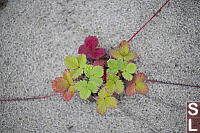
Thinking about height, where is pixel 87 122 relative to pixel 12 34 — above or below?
below

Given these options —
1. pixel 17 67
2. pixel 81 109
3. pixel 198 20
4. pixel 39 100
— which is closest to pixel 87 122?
pixel 81 109

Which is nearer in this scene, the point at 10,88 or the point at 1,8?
the point at 10,88

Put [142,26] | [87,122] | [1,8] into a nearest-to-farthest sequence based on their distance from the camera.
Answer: [87,122] → [142,26] → [1,8]

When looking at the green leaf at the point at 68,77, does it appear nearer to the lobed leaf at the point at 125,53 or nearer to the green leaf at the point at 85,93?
the green leaf at the point at 85,93

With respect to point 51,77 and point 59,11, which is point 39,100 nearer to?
point 51,77

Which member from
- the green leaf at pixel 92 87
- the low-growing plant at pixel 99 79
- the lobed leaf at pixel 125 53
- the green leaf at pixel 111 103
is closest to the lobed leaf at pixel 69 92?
the low-growing plant at pixel 99 79

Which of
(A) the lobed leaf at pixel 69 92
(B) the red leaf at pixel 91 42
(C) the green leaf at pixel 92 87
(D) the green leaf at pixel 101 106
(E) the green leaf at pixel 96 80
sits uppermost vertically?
(B) the red leaf at pixel 91 42
